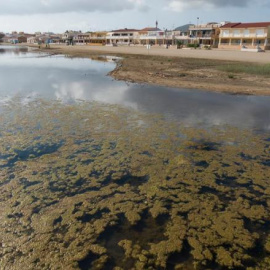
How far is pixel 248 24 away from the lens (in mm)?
68438

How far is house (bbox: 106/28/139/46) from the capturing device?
376 ft

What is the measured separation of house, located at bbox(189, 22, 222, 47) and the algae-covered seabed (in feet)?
246

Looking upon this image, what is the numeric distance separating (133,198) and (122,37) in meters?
119

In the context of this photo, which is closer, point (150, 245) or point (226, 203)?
point (150, 245)

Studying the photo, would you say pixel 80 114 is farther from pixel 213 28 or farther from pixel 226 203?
pixel 213 28

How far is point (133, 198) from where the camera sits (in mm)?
6996

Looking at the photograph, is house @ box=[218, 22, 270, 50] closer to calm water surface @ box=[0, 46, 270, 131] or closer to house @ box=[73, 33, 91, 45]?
calm water surface @ box=[0, 46, 270, 131]

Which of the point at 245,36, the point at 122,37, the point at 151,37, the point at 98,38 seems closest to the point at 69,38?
the point at 98,38

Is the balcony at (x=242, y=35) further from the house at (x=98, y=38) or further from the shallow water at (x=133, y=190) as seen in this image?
the house at (x=98, y=38)

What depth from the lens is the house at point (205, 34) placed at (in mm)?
80062

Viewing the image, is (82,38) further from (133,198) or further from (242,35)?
(133,198)

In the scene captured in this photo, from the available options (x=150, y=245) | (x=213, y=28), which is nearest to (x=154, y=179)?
(x=150, y=245)

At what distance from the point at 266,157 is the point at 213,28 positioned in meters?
81.8

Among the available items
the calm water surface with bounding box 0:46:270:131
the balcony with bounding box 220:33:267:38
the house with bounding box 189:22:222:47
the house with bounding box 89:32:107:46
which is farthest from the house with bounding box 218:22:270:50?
the house with bounding box 89:32:107:46
